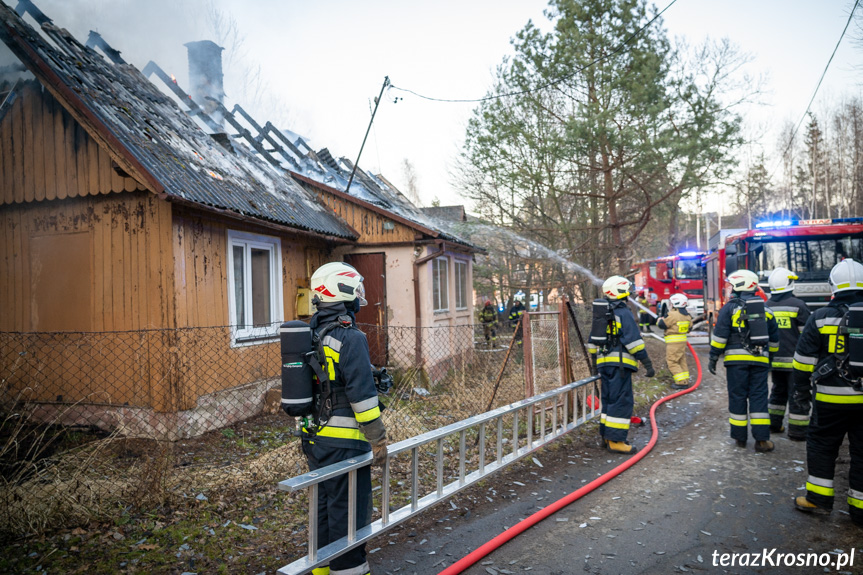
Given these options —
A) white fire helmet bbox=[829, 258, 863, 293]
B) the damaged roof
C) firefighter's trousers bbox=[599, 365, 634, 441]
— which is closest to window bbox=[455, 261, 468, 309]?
the damaged roof

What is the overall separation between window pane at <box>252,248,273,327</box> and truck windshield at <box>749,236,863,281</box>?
8.97 meters

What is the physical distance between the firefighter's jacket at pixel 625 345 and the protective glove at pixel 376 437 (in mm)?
3854

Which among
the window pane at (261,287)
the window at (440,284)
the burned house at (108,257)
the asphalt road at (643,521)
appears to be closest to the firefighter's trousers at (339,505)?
the asphalt road at (643,521)

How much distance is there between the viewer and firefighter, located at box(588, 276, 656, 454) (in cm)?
625

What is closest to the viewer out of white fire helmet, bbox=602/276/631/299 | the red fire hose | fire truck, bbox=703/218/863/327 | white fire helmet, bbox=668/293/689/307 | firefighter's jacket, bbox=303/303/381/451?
firefighter's jacket, bbox=303/303/381/451

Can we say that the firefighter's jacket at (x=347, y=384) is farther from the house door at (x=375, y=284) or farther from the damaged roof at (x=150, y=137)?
the house door at (x=375, y=284)

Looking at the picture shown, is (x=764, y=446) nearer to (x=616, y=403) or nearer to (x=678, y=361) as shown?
(x=616, y=403)

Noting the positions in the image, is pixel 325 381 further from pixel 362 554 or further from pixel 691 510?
pixel 691 510

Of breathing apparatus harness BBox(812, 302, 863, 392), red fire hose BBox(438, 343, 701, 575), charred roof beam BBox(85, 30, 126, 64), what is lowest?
red fire hose BBox(438, 343, 701, 575)

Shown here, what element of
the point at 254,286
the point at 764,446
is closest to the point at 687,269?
the point at 764,446

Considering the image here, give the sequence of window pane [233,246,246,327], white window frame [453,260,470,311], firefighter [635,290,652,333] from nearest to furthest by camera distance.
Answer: window pane [233,246,246,327] → white window frame [453,260,470,311] → firefighter [635,290,652,333]

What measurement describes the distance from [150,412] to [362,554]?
4.68m

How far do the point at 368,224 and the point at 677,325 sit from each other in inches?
248

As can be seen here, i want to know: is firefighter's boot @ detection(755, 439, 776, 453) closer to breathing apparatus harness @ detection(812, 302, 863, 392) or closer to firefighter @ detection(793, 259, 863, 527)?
firefighter @ detection(793, 259, 863, 527)
